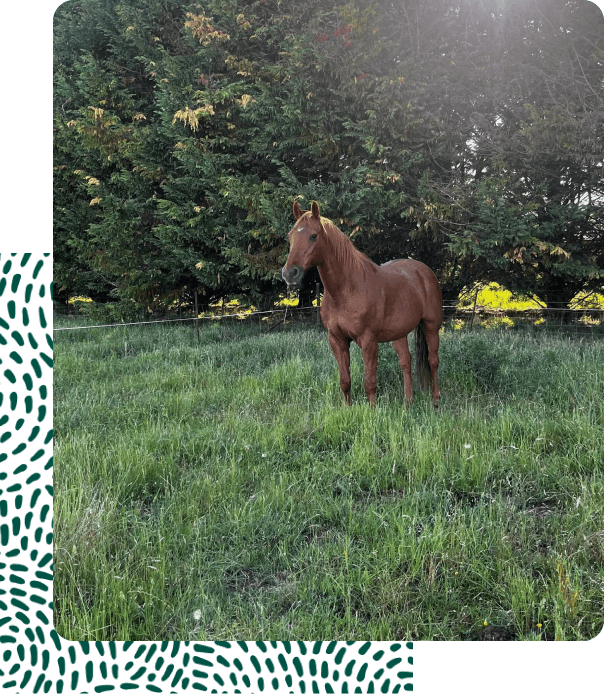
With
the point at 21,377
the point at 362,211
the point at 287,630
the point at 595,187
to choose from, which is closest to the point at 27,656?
the point at 21,377

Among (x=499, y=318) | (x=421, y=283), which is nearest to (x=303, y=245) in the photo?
(x=421, y=283)

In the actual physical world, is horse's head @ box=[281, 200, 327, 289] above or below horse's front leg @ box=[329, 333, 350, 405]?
above

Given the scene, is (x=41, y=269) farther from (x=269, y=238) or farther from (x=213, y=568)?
(x=269, y=238)

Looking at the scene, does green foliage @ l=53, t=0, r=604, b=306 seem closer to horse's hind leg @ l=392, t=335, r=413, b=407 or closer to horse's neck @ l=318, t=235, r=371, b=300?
horse's hind leg @ l=392, t=335, r=413, b=407

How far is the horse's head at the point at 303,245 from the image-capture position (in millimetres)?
3041

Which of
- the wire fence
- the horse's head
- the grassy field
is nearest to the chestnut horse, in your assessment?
the horse's head

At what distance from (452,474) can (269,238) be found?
6.64 m

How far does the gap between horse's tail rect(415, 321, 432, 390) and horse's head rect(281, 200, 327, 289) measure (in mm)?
1695

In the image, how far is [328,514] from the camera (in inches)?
85.0

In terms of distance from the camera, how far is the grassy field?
145 cm

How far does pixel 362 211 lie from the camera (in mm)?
7633

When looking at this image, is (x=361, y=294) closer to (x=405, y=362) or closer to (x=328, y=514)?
(x=405, y=362)

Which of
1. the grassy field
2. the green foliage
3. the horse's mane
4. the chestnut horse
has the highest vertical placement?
the green foliage

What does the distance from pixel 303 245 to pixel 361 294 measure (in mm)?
751
